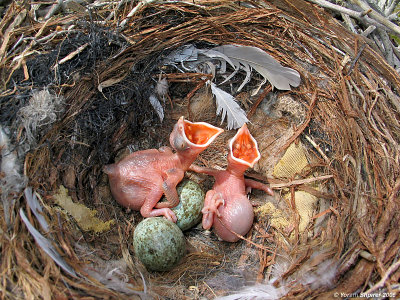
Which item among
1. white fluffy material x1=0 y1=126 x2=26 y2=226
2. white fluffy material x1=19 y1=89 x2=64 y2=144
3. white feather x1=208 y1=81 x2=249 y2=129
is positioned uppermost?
white feather x1=208 y1=81 x2=249 y2=129

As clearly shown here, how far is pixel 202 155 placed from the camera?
9.20 feet

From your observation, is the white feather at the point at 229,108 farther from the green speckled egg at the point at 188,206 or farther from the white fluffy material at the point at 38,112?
the white fluffy material at the point at 38,112

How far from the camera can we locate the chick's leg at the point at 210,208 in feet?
7.43

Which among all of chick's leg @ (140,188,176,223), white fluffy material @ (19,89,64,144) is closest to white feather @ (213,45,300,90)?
chick's leg @ (140,188,176,223)

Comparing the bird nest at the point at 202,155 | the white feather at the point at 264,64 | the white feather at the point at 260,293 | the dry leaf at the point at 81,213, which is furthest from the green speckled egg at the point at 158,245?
the white feather at the point at 264,64

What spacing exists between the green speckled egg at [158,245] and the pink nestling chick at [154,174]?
0.17 meters

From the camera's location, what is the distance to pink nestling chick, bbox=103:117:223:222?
88.8 inches

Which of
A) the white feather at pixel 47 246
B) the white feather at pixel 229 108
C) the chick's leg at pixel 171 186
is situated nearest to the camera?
the white feather at pixel 47 246

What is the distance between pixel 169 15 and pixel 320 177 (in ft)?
5.23

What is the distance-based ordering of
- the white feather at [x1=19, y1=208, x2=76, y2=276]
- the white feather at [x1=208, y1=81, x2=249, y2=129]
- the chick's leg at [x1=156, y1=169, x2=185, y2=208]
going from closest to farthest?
1. the white feather at [x1=19, y1=208, x2=76, y2=276]
2. the chick's leg at [x1=156, y1=169, x2=185, y2=208]
3. the white feather at [x1=208, y1=81, x2=249, y2=129]

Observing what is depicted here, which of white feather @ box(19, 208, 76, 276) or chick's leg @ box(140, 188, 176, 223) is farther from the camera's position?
chick's leg @ box(140, 188, 176, 223)

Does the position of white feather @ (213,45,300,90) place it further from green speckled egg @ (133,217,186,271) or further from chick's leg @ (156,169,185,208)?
green speckled egg @ (133,217,186,271)

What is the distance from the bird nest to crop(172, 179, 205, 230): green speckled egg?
183 millimetres

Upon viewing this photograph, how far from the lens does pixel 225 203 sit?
2.34 metres
